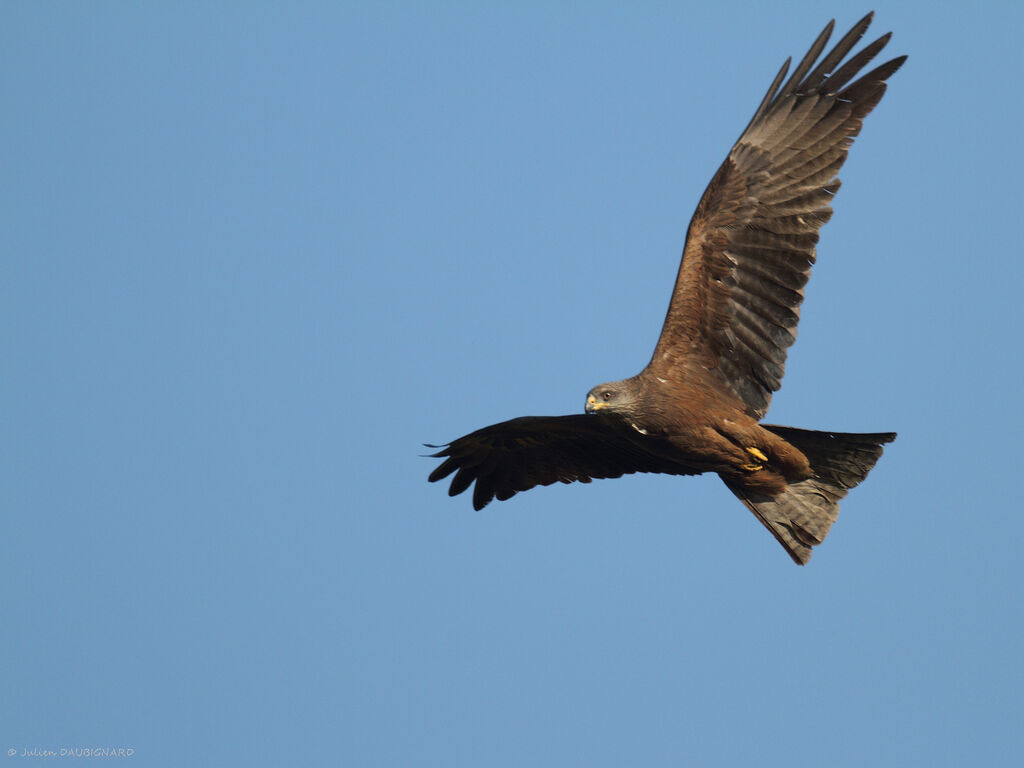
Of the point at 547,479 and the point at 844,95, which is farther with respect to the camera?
the point at 547,479

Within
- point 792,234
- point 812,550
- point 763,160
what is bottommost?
point 812,550

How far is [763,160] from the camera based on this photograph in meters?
10.9

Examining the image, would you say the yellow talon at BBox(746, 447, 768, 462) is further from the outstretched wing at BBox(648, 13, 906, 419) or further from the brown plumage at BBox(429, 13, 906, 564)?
the outstretched wing at BBox(648, 13, 906, 419)

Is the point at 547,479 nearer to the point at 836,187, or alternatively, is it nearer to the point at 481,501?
the point at 481,501

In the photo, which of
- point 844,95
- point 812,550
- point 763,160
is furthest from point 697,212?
point 812,550

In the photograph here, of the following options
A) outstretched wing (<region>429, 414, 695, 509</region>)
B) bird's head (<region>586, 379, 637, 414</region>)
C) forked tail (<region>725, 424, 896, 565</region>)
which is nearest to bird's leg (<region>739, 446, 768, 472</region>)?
forked tail (<region>725, 424, 896, 565</region>)

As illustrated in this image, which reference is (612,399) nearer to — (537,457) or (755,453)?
(755,453)

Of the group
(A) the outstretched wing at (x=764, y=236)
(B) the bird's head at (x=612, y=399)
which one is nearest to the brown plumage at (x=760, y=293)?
(A) the outstretched wing at (x=764, y=236)

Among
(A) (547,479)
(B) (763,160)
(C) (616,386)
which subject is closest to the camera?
(C) (616,386)

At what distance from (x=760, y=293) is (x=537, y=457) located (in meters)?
2.66

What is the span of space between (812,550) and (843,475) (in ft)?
2.31

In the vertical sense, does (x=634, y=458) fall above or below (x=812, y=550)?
above

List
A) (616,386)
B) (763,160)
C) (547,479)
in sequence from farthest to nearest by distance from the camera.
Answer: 1. (547,479)
2. (763,160)
3. (616,386)

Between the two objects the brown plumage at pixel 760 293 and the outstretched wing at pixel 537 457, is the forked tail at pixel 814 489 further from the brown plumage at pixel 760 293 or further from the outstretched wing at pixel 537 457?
the outstretched wing at pixel 537 457
